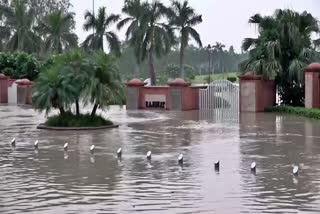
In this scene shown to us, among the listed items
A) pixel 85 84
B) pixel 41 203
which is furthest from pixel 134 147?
pixel 41 203

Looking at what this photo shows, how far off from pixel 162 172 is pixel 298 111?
17927mm

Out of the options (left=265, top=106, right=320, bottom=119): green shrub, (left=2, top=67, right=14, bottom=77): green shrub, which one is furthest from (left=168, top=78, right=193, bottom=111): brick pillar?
(left=2, top=67, right=14, bottom=77): green shrub

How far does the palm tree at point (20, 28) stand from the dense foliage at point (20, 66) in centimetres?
1085

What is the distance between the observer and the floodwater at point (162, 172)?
902 cm

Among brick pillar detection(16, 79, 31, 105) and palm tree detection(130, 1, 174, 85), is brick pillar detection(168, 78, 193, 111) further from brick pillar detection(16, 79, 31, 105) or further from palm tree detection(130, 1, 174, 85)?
palm tree detection(130, 1, 174, 85)

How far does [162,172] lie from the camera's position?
39.2ft

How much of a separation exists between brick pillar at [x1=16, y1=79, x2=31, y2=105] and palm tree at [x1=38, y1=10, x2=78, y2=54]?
12213 mm

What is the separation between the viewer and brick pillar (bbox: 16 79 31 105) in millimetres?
41900

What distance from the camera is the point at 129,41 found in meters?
54.0

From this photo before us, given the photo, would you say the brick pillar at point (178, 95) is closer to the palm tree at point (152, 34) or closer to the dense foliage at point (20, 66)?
the dense foliage at point (20, 66)

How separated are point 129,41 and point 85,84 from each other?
33.3 metres

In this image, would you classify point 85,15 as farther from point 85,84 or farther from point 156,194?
point 156,194

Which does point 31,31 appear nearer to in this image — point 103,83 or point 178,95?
point 178,95

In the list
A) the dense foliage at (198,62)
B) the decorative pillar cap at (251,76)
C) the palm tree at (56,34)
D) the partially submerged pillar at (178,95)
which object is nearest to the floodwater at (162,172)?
the decorative pillar cap at (251,76)
